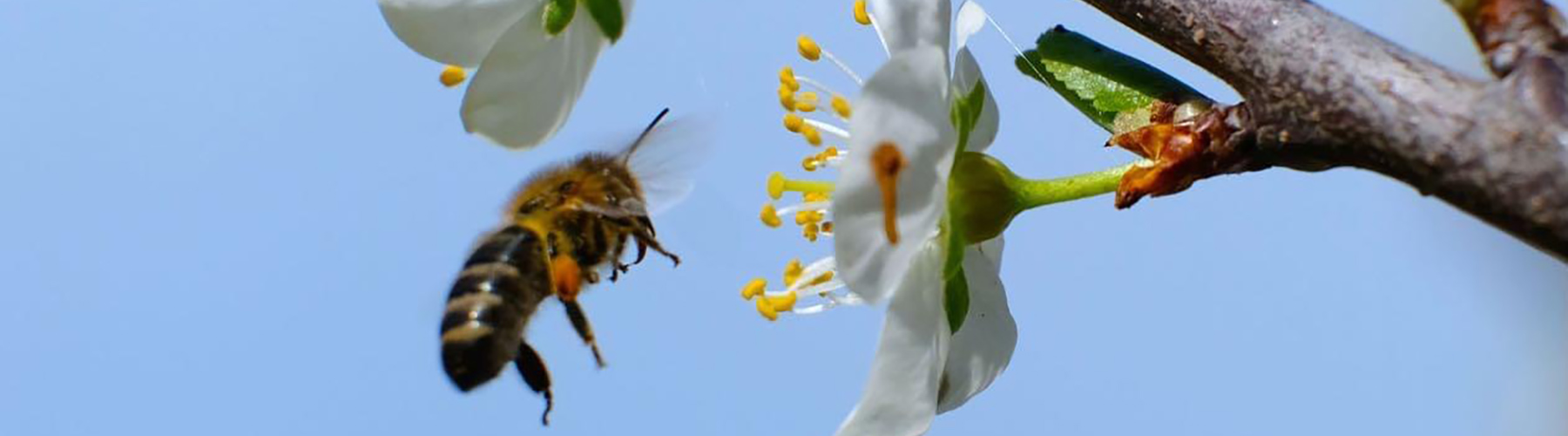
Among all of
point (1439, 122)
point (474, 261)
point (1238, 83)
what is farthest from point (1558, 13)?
point (474, 261)

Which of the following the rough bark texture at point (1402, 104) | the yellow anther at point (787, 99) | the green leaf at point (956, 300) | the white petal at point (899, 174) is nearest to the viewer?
the rough bark texture at point (1402, 104)

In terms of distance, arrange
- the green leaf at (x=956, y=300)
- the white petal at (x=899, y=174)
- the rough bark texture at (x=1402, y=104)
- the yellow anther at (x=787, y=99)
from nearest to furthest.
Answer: the rough bark texture at (x=1402, y=104) → the white petal at (x=899, y=174) → the green leaf at (x=956, y=300) → the yellow anther at (x=787, y=99)

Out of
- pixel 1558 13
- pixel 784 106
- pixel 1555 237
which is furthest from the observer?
pixel 784 106

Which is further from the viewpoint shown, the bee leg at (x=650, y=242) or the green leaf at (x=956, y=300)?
the bee leg at (x=650, y=242)

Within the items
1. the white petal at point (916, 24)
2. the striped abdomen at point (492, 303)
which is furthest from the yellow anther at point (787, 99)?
the white petal at point (916, 24)

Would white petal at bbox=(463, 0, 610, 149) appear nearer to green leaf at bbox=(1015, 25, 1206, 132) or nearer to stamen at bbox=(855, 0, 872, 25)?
stamen at bbox=(855, 0, 872, 25)

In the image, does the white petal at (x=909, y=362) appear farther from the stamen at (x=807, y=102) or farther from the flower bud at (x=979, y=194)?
the stamen at (x=807, y=102)

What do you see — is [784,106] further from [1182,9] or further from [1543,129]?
[1543,129]
